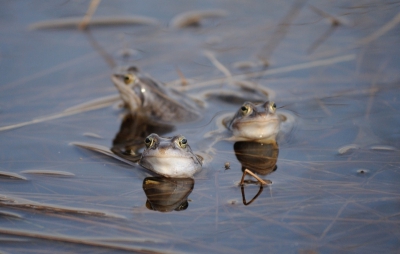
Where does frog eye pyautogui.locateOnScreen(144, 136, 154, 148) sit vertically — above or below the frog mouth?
above

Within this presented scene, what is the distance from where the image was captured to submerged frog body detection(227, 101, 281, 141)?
5.72 meters

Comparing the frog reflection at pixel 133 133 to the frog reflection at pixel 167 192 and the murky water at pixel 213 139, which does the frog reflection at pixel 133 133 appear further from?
the frog reflection at pixel 167 192

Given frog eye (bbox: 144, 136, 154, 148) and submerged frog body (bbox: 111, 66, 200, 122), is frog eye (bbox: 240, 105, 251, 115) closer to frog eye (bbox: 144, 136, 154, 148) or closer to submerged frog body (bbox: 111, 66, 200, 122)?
submerged frog body (bbox: 111, 66, 200, 122)

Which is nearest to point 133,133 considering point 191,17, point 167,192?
point 167,192

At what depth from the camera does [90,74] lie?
714 centimetres

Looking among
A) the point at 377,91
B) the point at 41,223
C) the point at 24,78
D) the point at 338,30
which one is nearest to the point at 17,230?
the point at 41,223

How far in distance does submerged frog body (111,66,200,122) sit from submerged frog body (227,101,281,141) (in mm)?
811

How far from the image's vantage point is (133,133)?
6.23 m

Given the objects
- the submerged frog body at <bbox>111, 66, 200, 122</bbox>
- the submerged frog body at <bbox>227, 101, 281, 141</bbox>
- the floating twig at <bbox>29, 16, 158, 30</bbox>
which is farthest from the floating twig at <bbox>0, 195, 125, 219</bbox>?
the floating twig at <bbox>29, 16, 158, 30</bbox>

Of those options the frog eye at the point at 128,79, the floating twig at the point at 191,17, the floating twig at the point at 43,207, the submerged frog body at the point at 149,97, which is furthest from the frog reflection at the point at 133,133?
the floating twig at the point at 191,17

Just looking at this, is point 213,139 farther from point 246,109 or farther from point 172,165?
point 172,165

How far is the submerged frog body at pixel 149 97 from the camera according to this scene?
6.54m

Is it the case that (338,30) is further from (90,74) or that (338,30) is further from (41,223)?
(41,223)

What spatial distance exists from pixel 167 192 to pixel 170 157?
0.30m
